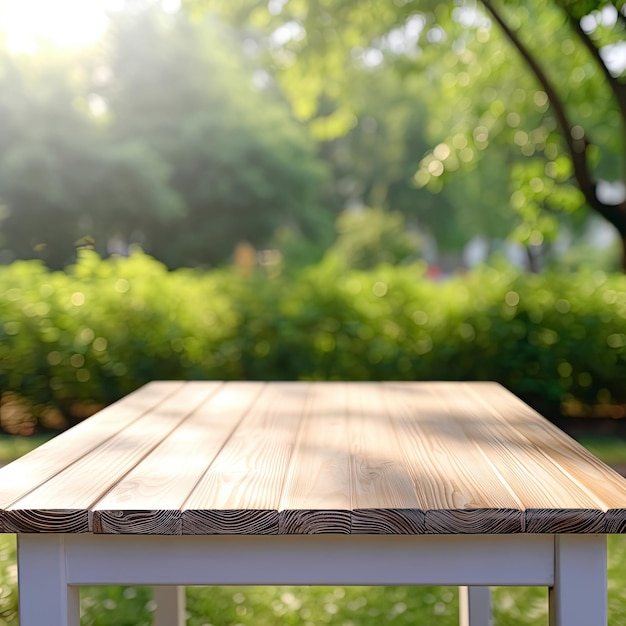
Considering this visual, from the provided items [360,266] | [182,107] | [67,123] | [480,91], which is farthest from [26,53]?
[480,91]

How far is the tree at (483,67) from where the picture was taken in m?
6.27

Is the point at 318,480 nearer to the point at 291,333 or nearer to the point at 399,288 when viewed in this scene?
the point at 291,333

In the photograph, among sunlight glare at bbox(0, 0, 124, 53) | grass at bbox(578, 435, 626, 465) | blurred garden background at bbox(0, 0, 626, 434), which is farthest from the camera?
sunlight glare at bbox(0, 0, 124, 53)

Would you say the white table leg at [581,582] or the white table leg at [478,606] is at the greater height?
the white table leg at [581,582]

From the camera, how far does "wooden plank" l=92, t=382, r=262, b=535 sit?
4.62 ft

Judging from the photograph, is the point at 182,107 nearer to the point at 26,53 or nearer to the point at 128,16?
the point at 128,16

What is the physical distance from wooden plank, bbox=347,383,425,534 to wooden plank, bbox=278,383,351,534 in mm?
21

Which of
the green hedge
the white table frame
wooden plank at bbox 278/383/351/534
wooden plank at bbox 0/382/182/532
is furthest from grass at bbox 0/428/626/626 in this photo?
the green hedge

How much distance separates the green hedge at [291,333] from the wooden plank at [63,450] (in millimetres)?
3927

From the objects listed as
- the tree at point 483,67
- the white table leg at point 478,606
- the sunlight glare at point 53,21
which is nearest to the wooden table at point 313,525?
the white table leg at point 478,606

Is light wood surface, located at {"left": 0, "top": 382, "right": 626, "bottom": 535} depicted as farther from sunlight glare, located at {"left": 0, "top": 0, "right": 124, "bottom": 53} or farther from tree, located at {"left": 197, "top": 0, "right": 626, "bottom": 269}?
sunlight glare, located at {"left": 0, "top": 0, "right": 124, "bottom": 53}

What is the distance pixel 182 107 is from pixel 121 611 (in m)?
25.0

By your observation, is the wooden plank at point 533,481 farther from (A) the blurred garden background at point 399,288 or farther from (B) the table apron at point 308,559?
(A) the blurred garden background at point 399,288

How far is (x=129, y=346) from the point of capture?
659 cm
